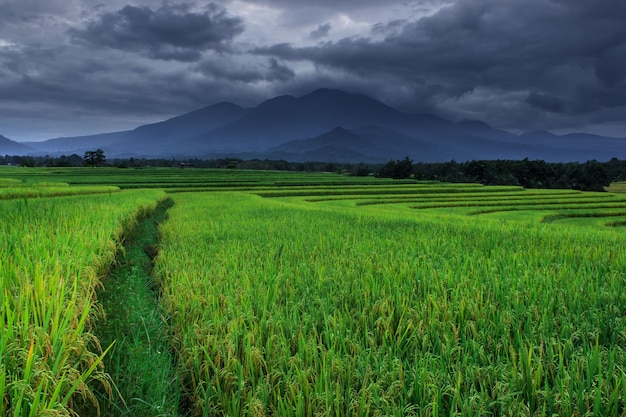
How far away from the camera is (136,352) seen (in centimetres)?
375

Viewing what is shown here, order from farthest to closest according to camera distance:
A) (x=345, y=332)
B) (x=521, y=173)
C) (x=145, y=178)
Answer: (x=521, y=173) < (x=145, y=178) < (x=345, y=332)

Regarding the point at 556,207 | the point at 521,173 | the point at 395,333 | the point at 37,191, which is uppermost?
the point at 521,173

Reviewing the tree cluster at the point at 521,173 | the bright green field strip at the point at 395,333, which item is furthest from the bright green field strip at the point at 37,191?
the tree cluster at the point at 521,173

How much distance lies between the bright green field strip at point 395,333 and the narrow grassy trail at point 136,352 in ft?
0.73

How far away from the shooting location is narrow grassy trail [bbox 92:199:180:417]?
2.97 meters

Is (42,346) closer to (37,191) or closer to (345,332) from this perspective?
(345,332)

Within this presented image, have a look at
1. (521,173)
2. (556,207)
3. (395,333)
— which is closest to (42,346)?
(395,333)

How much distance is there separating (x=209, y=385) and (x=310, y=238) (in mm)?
5577

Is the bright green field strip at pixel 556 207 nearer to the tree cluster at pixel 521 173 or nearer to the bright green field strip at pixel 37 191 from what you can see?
the bright green field strip at pixel 37 191

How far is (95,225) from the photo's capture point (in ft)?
24.8

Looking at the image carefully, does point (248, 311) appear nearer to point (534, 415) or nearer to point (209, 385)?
point (209, 385)

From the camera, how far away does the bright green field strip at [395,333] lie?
2357mm

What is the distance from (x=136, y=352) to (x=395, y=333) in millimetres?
2701

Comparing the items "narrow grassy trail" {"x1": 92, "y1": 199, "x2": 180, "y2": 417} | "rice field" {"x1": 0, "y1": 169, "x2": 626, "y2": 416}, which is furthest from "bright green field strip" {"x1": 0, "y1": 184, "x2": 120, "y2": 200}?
"rice field" {"x1": 0, "y1": 169, "x2": 626, "y2": 416}
